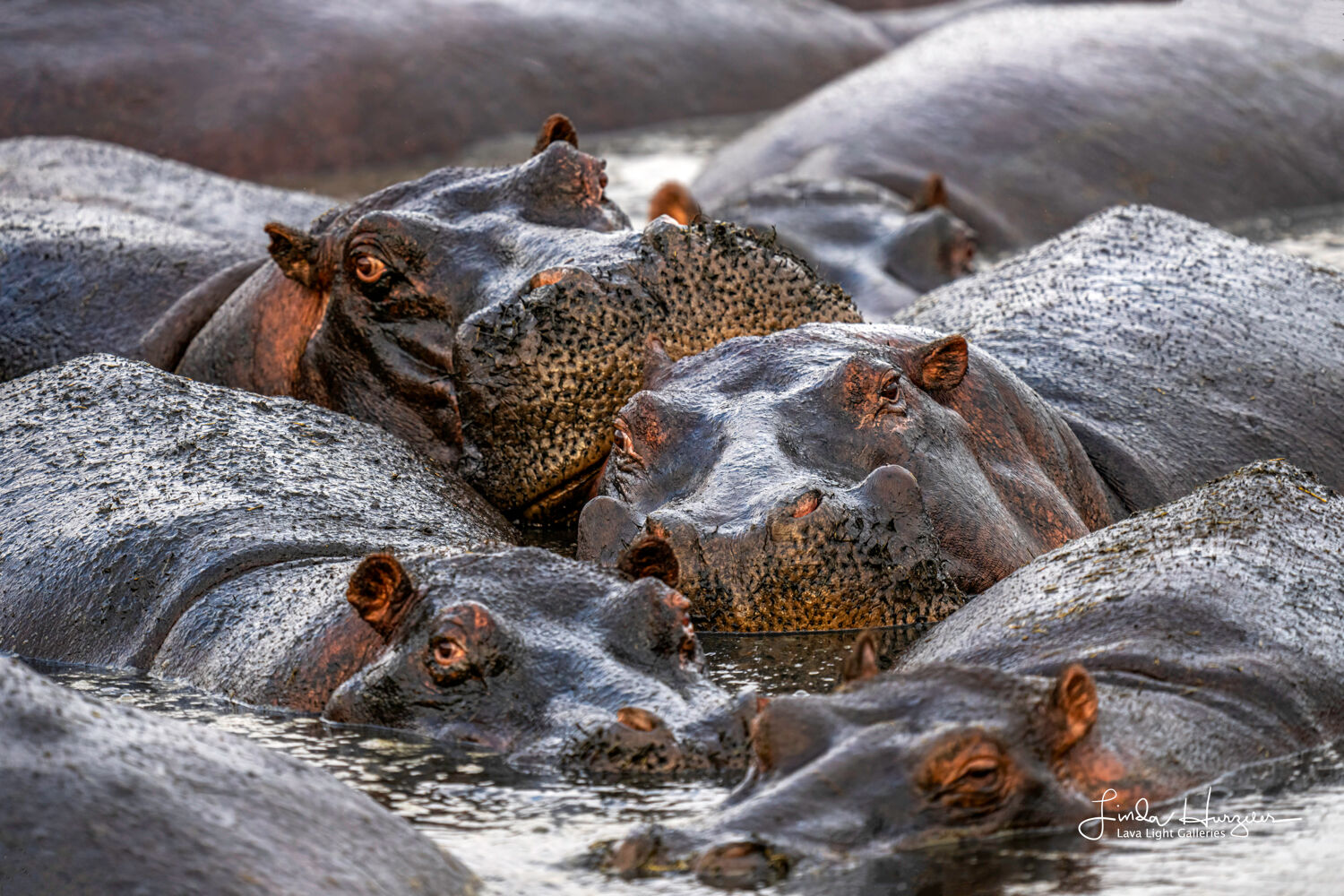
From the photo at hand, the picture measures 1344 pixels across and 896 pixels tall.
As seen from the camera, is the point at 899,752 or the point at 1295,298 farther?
the point at 1295,298

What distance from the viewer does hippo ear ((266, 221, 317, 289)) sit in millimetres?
6602

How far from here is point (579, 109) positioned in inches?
595

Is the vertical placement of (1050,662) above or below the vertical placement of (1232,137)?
above

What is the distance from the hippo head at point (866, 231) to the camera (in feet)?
33.1

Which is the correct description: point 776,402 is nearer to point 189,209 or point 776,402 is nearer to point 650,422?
point 650,422

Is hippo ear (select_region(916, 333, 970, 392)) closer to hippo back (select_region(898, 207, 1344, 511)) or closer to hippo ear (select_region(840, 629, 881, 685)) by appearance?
hippo back (select_region(898, 207, 1344, 511))

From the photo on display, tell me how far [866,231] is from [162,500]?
607cm

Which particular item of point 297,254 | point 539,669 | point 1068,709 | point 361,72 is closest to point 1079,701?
point 1068,709

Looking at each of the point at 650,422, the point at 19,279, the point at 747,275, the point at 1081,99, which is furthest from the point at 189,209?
the point at 1081,99

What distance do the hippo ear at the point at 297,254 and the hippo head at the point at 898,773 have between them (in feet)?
11.6

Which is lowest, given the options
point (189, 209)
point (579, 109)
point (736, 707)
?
point (579, 109)

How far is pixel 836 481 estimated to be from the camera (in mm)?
4785

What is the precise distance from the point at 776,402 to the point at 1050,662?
1205 mm

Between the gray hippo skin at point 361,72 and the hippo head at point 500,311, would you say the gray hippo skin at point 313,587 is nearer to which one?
the hippo head at point 500,311
